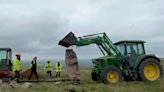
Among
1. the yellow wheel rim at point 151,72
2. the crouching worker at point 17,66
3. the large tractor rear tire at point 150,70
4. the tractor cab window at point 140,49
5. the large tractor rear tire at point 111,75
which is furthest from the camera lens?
the crouching worker at point 17,66

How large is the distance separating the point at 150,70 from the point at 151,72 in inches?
6.4

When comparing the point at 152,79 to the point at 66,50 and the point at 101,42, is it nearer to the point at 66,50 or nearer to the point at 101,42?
the point at 101,42

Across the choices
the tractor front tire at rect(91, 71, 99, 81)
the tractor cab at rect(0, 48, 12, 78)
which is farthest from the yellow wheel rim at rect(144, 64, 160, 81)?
the tractor cab at rect(0, 48, 12, 78)

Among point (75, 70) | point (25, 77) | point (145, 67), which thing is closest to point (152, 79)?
point (145, 67)

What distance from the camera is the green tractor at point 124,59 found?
24.9m

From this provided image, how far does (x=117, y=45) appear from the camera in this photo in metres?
26.3

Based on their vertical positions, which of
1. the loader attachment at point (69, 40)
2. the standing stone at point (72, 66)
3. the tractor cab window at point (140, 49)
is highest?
the loader attachment at point (69, 40)

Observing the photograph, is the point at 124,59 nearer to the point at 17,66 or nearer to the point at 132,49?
the point at 132,49

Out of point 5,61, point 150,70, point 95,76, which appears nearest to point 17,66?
point 5,61

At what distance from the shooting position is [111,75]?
966 inches

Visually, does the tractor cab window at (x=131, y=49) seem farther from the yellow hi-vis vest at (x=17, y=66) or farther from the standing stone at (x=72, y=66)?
the yellow hi-vis vest at (x=17, y=66)

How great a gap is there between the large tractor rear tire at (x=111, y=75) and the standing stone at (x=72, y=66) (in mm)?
1545

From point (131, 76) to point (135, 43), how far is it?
2.11 m

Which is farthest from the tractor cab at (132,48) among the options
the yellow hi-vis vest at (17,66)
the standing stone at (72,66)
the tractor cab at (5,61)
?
the tractor cab at (5,61)
